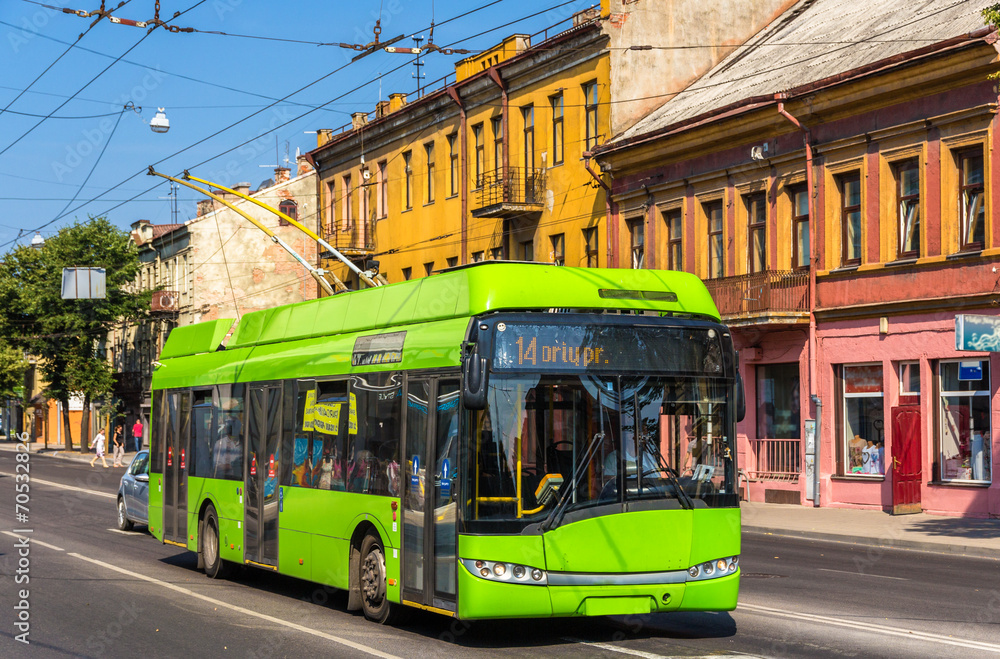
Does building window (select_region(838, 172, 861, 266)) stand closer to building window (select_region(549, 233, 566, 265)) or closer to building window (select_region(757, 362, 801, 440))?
building window (select_region(757, 362, 801, 440))

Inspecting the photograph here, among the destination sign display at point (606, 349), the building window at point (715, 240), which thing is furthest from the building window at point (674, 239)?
the destination sign display at point (606, 349)

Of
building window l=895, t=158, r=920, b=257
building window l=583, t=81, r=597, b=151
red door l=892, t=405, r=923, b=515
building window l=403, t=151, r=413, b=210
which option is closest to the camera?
red door l=892, t=405, r=923, b=515

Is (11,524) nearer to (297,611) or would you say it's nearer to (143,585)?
(143,585)

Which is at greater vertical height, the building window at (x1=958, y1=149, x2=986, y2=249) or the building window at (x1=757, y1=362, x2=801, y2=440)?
the building window at (x1=958, y1=149, x2=986, y2=249)

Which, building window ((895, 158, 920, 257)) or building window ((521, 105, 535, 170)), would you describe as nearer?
building window ((895, 158, 920, 257))

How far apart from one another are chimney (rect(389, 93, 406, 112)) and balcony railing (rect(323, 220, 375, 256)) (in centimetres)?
412

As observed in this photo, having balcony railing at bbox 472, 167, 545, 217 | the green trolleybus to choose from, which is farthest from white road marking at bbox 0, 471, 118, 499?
the green trolleybus

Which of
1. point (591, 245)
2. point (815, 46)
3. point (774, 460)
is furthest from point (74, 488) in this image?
point (815, 46)

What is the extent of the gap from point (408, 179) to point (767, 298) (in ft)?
Result: 59.7

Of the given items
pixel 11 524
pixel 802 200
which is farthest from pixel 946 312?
pixel 11 524

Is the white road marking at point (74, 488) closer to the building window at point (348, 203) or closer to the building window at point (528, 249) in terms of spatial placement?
the building window at point (528, 249)

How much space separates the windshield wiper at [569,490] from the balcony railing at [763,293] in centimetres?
1936

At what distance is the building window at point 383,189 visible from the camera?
148 feet

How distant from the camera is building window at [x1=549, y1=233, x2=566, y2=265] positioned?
35812mm
